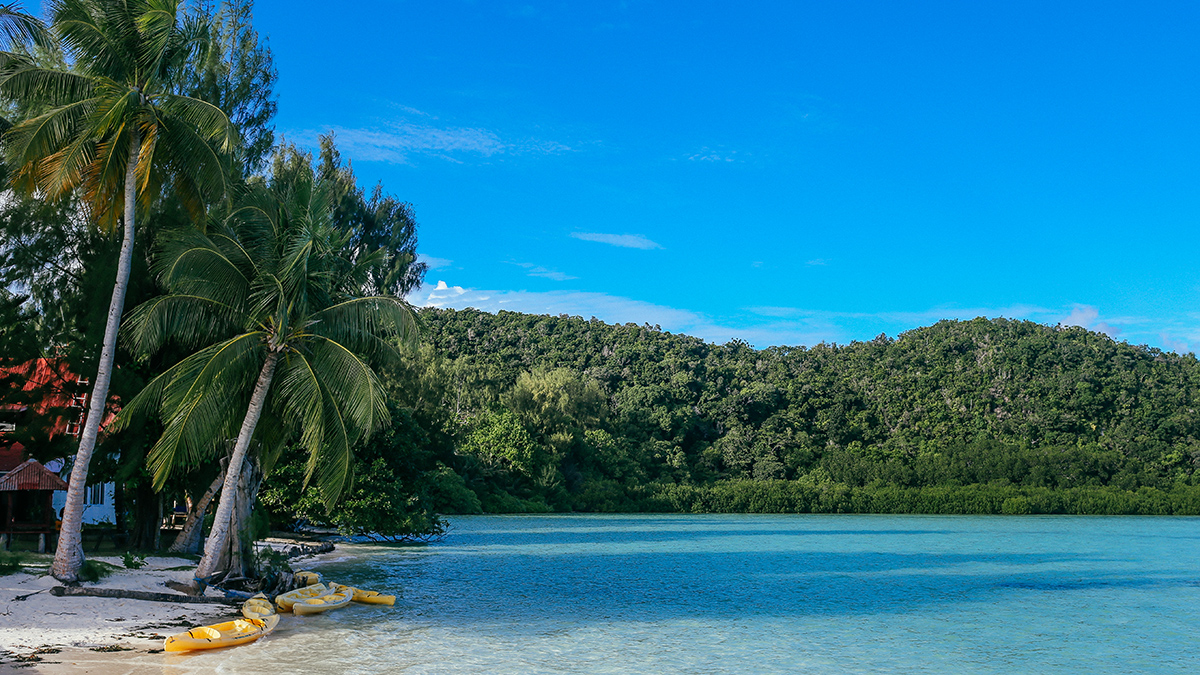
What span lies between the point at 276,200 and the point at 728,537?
25571 millimetres

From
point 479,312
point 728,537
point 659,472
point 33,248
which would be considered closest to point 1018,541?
point 728,537

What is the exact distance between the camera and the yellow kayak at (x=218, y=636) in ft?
35.3

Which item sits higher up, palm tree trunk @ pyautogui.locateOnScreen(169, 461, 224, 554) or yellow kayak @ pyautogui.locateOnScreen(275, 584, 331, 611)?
palm tree trunk @ pyautogui.locateOnScreen(169, 461, 224, 554)

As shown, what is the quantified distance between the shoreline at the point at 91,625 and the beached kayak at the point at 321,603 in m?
0.97

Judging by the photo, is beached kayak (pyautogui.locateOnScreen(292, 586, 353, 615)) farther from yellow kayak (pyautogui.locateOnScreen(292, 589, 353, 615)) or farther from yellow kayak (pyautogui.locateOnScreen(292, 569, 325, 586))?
yellow kayak (pyautogui.locateOnScreen(292, 569, 325, 586))

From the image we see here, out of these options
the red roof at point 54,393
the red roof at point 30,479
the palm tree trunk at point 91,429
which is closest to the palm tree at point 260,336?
the palm tree trunk at point 91,429

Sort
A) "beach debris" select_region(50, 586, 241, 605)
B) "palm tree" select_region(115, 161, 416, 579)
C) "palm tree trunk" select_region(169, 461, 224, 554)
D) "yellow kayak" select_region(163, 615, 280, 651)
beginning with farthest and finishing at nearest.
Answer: "palm tree trunk" select_region(169, 461, 224, 554)
"palm tree" select_region(115, 161, 416, 579)
"beach debris" select_region(50, 586, 241, 605)
"yellow kayak" select_region(163, 615, 280, 651)

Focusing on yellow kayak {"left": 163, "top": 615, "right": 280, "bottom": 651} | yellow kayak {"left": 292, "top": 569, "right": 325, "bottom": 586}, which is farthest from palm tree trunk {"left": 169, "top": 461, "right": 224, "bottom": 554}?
yellow kayak {"left": 163, "top": 615, "right": 280, "bottom": 651}

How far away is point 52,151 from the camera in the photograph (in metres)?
13.0

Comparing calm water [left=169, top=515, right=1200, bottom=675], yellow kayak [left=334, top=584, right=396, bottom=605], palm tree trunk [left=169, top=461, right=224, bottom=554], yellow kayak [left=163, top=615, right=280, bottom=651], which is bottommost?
calm water [left=169, top=515, right=1200, bottom=675]

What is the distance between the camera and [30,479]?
1582 centimetres

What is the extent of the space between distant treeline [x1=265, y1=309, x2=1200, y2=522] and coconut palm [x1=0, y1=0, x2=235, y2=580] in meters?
30.4

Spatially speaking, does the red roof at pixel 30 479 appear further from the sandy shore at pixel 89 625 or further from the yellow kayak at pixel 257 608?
the yellow kayak at pixel 257 608

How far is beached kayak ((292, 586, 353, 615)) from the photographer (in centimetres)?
1418
